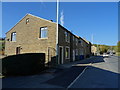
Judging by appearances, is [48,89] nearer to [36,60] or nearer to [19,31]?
[36,60]

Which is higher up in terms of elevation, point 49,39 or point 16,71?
point 49,39

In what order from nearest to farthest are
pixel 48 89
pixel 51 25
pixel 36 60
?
pixel 48 89 → pixel 36 60 → pixel 51 25

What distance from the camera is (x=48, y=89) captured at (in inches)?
279

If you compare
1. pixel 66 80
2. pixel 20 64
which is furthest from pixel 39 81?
pixel 20 64

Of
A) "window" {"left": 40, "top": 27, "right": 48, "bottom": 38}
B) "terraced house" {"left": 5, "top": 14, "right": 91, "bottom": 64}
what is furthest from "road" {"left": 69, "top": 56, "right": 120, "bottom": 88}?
"window" {"left": 40, "top": 27, "right": 48, "bottom": 38}

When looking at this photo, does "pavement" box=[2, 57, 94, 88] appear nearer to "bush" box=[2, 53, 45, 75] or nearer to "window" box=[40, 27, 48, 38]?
"bush" box=[2, 53, 45, 75]

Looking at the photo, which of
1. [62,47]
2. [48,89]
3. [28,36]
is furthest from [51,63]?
[48,89]

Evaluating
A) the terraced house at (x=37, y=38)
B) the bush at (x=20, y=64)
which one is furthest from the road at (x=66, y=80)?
the terraced house at (x=37, y=38)

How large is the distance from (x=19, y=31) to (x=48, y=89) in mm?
17156

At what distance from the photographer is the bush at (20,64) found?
37.3 ft

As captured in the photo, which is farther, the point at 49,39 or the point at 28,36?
the point at 28,36

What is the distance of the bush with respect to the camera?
11367 millimetres

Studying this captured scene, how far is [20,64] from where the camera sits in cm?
1135

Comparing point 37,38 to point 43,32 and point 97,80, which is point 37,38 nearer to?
point 43,32
